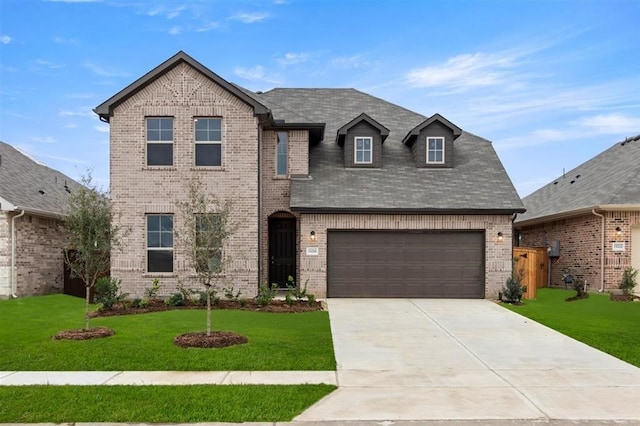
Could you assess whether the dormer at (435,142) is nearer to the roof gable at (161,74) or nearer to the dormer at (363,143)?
the dormer at (363,143)

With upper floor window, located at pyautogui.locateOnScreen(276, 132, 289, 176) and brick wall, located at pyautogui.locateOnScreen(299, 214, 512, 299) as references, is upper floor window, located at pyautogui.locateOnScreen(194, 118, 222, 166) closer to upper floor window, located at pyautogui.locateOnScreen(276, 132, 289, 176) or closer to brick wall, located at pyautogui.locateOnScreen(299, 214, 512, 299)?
upper floor window, located at pyautogui.locateOnScreen(276, 132, 289, 176)

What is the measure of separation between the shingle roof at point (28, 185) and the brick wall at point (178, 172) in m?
4.05

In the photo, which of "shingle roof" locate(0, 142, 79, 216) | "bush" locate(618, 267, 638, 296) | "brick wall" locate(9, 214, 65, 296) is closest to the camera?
"bush" locate(618, 267, 638, 296)

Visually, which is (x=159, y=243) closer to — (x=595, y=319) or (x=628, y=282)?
(x=595, y=319)

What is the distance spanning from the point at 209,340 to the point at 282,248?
8.02m

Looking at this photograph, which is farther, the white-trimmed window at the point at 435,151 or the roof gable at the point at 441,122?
the white-trimmed window at the point at 435,151

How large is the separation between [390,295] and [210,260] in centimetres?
775

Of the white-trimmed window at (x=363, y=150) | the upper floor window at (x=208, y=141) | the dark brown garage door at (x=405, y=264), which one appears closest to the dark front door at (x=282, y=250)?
the dark brown garage door at (x=405, y=264)

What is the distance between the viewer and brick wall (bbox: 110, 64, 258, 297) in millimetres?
15242

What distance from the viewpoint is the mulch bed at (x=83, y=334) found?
9680 millimetres

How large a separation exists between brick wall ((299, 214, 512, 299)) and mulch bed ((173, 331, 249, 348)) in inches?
244

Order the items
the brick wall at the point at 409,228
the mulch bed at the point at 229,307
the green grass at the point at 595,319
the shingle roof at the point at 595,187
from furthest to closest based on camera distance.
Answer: the shingle roof at the point at 595,187 < the brick wall at the point at 409,228 < the mulch bed at the point at 229,307 < the green grass at the point at 595,319

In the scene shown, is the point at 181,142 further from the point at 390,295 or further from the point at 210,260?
the point at 390,295

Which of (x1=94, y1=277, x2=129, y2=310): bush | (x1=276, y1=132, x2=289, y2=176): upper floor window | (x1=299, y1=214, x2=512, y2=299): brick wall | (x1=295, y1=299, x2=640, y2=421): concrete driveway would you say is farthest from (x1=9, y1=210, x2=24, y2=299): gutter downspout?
(x1=295, y1=299, x2=640, y2=421): concrete driveway
